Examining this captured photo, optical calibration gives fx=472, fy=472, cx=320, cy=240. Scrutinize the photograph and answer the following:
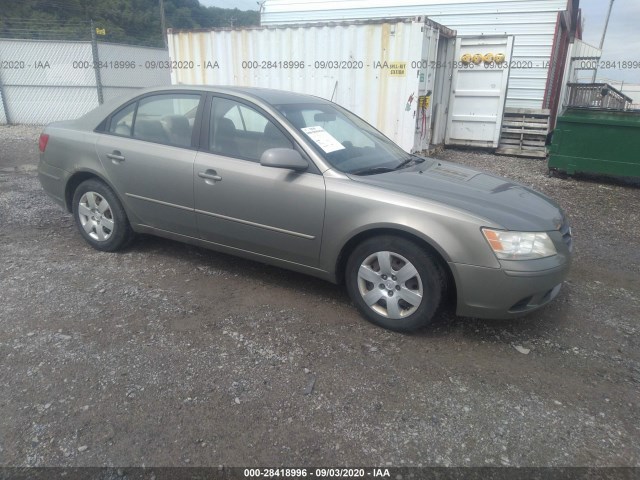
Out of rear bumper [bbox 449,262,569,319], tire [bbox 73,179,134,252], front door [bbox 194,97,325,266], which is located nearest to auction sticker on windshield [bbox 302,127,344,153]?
front door [bbox 194,97,325,266]

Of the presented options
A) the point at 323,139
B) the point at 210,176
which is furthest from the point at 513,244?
the point at 210,176

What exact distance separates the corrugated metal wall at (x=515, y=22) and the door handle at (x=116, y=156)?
35.9 feet

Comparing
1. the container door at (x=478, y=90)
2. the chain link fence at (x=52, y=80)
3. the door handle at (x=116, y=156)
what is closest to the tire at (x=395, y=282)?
the door handle at (x=116, y=156)

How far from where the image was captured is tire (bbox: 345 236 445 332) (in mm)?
3078

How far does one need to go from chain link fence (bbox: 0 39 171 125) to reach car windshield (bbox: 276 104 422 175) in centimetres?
1052

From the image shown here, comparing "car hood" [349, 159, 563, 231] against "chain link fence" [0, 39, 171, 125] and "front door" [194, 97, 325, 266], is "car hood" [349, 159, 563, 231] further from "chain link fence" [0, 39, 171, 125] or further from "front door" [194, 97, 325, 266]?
"chain link fence" [0, 39, 171, 125]

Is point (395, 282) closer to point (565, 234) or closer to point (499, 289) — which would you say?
point (499, 289)

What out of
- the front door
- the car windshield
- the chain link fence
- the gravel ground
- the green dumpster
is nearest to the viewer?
the gravel ground

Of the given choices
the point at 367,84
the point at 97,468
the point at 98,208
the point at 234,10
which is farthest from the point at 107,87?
the point at 234,10

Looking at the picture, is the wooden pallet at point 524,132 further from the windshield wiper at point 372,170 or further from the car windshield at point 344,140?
the windshield wiper at point 372,170

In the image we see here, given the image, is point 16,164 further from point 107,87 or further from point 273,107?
point 273,107

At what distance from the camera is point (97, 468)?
7.04 ft

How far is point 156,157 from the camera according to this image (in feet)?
13.1

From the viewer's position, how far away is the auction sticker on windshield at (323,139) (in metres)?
3.56
